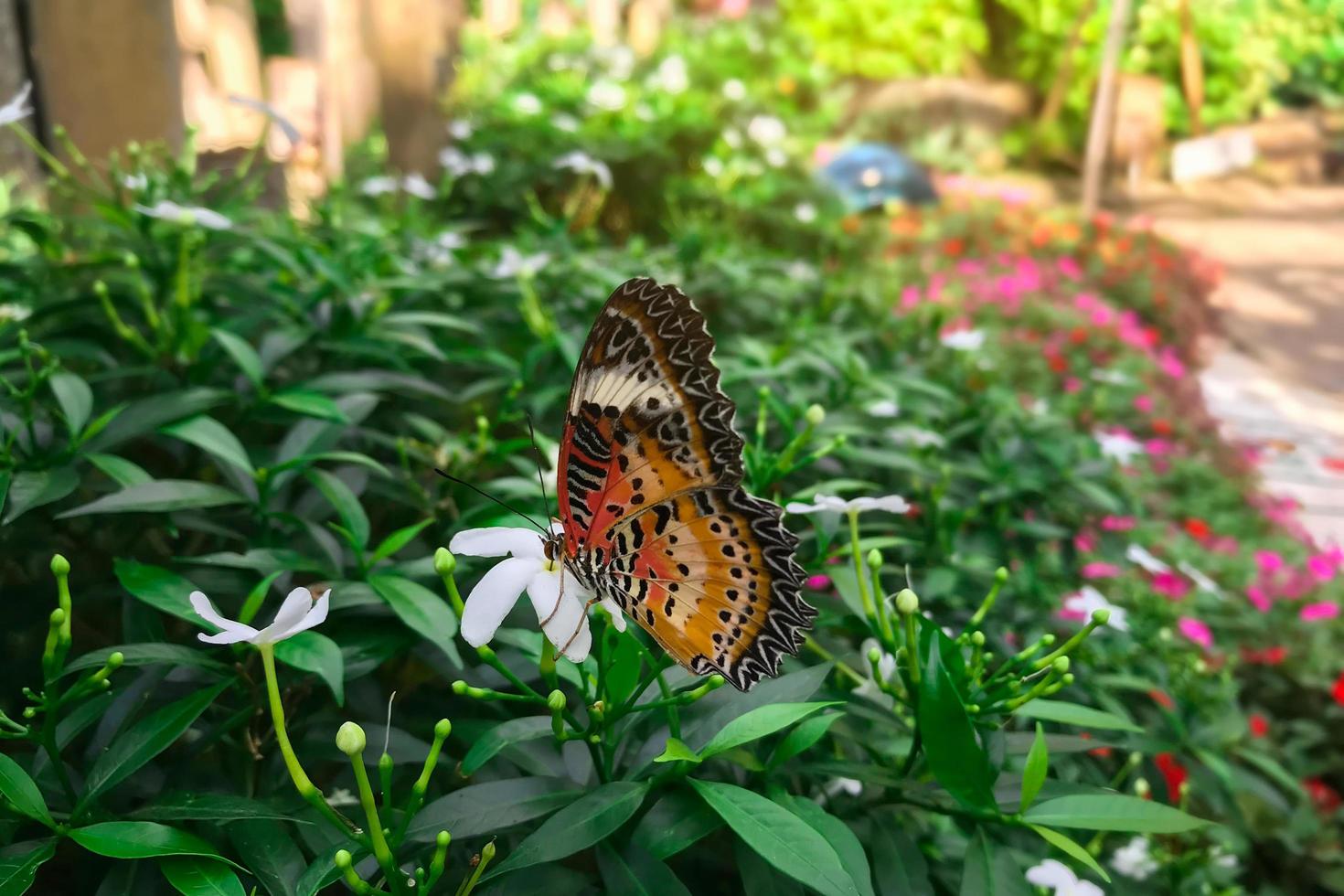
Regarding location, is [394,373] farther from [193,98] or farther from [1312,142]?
[1312,142]

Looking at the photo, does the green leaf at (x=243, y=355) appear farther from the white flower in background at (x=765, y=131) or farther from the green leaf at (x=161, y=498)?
the white flower in background at (x=765, y=131)

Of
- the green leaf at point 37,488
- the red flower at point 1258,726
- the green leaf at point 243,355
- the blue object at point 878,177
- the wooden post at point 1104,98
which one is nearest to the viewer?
the green leaf at point 37,488

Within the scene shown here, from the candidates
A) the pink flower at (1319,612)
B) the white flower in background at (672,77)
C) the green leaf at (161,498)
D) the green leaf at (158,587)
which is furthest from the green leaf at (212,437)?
the white flower in background at (672,77)

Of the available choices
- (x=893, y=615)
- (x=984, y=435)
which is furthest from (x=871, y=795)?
(x=984, y=435)

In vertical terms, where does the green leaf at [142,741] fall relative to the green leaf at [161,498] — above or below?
below

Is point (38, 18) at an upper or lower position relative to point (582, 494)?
upper
